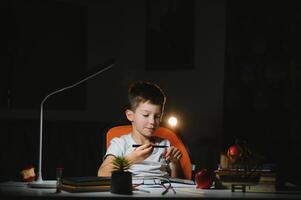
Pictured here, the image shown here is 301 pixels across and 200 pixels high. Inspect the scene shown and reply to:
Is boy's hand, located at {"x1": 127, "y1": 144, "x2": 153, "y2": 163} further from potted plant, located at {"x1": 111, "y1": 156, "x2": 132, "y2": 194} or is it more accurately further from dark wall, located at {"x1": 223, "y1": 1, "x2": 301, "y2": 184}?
dark wall, located at {"x1": 223, "y1": 1, "x2": 301, "y2": 184}

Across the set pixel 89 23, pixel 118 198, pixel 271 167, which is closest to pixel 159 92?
pixel 271 167

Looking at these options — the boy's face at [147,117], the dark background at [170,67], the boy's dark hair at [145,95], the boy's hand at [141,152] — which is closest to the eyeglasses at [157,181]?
the boy's hand at [141,152]

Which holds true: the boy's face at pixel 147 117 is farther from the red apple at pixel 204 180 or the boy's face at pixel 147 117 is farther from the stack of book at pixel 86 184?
the stack of book at pixel 86 184

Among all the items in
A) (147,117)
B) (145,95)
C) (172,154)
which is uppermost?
(145,95)

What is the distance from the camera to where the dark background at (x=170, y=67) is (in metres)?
4.32

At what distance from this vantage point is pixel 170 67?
487cm

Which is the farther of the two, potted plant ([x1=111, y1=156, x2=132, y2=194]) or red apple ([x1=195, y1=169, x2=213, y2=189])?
red apple ([x1=195, y1=169, x2=213, y2=189])

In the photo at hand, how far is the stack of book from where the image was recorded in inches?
80.5

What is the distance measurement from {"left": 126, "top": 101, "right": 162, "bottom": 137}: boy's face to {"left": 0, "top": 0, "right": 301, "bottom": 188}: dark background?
125cm

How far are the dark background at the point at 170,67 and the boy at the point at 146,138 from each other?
118 centimetres

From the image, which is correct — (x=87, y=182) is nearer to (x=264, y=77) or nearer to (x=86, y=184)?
(x=86, y=184)

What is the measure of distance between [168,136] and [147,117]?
0.97 feet

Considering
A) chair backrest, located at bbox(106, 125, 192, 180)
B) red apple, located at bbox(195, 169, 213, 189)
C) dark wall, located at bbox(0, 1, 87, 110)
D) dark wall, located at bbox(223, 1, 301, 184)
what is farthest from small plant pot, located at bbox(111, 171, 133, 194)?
dark wall, located at bbox(223, 1, 301, 184)

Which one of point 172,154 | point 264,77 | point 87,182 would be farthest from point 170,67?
point 87,182
